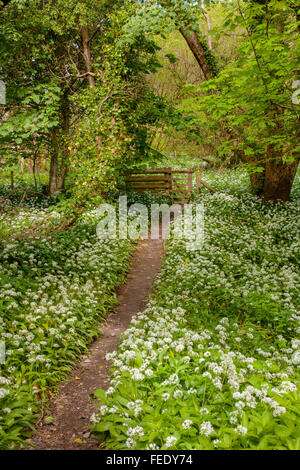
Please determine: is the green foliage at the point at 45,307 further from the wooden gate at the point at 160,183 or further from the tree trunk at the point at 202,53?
the tree trunk at the point at 202,53

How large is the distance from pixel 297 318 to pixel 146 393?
3049mm

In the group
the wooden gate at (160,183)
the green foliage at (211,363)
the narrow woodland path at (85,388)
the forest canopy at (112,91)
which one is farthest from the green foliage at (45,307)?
the wooden gate at (160,183)

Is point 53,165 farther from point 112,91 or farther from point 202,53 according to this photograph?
point 202,53

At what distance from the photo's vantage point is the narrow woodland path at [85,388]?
3.83 meters

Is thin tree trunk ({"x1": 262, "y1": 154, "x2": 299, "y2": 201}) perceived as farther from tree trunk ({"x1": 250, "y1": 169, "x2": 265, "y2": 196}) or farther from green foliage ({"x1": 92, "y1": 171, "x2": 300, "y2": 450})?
green foliage ({"x1": 92, "y1": 171, "x2": 300, "y2": 450})

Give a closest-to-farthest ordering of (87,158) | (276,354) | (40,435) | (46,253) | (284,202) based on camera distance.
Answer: (40,435), (276,354), (46,253), (87,158), (284,202)

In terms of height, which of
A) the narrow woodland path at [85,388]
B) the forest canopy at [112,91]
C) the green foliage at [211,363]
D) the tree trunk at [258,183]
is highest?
the forest canopy at [112,91]

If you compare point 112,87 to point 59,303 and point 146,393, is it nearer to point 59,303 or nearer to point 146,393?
point 59,303

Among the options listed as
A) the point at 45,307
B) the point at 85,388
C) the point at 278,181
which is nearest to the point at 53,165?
the point at 278,181

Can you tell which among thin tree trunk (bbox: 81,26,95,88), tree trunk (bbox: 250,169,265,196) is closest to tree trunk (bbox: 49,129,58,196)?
thin tree trunk (bbox: 81,26,95,88)

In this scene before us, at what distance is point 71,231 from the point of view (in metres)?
9.92

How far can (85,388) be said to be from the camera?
188 inches

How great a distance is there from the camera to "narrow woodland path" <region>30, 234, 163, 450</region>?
3.83 meters
